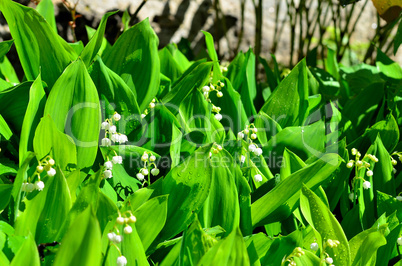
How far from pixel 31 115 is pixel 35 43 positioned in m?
0.31

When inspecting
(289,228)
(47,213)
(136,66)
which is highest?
(136,66)

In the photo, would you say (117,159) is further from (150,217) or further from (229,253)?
(229,253)

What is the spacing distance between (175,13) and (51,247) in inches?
80.0

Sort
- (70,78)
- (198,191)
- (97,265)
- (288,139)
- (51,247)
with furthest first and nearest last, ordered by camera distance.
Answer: (288,139)
(70,78)
(198,191)
(51,247)
(97,265)

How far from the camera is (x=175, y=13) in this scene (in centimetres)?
282

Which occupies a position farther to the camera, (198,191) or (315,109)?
(315,109)

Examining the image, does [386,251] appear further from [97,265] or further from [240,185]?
[97,265]

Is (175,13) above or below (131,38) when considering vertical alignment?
below

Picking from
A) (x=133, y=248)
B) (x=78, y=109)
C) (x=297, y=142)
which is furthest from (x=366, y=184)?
(x=78, y=109)

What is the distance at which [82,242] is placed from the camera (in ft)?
2.81

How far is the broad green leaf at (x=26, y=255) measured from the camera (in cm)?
88

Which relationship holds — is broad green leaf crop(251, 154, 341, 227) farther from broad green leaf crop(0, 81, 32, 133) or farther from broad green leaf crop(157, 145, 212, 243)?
broad green leaf crop(0, 81, 32, 133)

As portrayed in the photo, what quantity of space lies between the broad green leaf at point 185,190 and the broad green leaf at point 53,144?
0.26 metres

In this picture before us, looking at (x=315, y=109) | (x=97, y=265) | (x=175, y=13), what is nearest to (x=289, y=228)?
(x=315, y=109)
